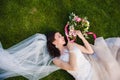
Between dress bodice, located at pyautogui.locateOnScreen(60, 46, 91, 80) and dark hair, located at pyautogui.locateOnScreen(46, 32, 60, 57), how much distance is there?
0.37ft

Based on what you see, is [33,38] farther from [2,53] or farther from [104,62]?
[104,62]

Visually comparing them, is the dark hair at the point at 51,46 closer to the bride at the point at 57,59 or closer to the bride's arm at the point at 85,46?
the bride at the point at 57,59

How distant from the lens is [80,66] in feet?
19.1

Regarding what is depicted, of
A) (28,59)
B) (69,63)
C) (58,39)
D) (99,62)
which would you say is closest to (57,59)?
(69,63)

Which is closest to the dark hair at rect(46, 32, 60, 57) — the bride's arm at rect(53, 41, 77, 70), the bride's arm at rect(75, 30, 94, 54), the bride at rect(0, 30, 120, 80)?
the bride at rect(0, 30, 120, 80)

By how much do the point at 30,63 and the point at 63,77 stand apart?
29.2 inches

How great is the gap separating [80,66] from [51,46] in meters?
0.60

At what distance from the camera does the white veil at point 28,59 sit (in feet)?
18.6

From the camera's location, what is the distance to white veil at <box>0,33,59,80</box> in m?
5.66

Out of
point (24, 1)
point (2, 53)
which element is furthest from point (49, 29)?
point (2, 53)

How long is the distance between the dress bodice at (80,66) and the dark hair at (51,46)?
11 centimetres

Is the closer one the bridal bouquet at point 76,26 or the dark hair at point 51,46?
the dark hair at point 51,46

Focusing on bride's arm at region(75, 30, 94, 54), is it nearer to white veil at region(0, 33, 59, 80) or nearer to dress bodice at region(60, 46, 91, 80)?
dress bodice at region(60, 46, 91, 80)

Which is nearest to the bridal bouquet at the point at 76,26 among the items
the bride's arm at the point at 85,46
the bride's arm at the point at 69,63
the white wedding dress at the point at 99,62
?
the bride's arm at the point at 85,46
